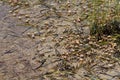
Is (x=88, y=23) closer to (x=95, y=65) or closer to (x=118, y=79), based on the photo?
(x=95, y=65)

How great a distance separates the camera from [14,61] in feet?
13.7

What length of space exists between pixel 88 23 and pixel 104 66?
1059mm

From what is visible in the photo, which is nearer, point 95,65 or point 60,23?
point 95,65

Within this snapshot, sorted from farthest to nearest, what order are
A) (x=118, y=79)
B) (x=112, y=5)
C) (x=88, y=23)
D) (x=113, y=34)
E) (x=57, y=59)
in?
1. (x=112, y=5)
2. (x=88, y=23)
3. (x=113, y=34)
4. (x=57, y=59)
5. (x=118, y=79)

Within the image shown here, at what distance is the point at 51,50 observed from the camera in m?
4.36

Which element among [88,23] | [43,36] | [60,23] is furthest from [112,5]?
[43,36]

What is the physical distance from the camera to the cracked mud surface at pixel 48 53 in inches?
154

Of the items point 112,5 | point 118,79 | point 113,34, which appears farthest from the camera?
point 112,5

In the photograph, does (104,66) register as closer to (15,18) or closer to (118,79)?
(118,79)

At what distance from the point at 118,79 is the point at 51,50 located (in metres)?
Answer: 1.07

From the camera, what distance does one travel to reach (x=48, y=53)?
4.30m

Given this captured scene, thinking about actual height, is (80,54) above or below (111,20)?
below

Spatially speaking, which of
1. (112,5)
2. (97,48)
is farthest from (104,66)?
(112,5)

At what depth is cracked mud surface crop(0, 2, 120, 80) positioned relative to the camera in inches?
154
